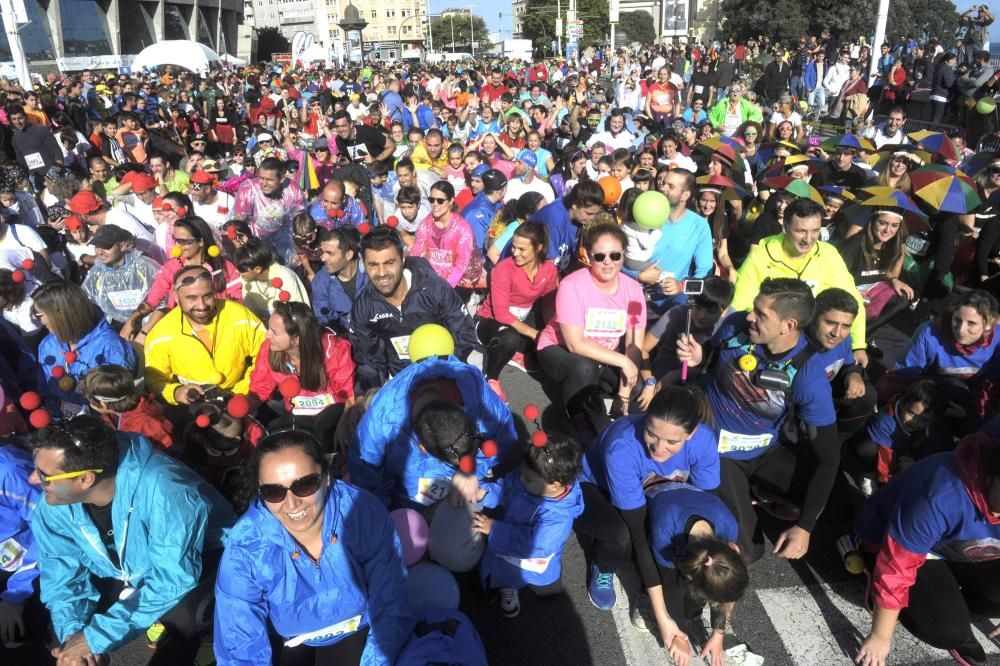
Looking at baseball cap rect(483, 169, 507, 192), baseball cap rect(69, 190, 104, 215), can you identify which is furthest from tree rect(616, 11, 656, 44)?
baseball cap rect(69, 190, 104, 215)

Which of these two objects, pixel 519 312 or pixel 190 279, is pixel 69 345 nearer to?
pixel 190 279

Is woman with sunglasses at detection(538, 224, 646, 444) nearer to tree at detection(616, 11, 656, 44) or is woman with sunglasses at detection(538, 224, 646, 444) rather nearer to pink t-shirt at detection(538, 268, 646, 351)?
pink t-shirt at detection(538, 268, 646, 351)

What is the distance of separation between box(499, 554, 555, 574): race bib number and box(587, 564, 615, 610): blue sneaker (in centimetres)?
35

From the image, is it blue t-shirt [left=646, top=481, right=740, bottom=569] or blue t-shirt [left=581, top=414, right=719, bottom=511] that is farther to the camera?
blue t-shirt [left=581, top=414, right=719, bottom=511]

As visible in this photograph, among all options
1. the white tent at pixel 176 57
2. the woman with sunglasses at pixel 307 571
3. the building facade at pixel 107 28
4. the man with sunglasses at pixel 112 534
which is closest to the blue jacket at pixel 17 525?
the man with sunglasses at pixel 112 534

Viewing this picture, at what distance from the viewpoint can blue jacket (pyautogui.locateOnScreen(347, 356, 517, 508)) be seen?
3.36m

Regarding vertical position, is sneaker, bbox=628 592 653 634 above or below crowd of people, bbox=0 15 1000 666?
below

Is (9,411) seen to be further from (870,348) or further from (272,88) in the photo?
(272,88)

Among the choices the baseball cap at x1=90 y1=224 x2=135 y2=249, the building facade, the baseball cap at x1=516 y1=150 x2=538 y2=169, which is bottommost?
the baseball cap at x1=90 y1=224 x2=135 y2=249

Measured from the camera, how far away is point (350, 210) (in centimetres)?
684

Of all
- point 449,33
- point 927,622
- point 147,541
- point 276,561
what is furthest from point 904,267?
point 449,33

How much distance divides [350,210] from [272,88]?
16381 millimetres

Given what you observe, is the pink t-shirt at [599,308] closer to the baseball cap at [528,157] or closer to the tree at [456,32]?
the baseball cap at [528,157]

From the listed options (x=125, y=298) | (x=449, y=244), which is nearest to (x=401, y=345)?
(x=449, y=244)
